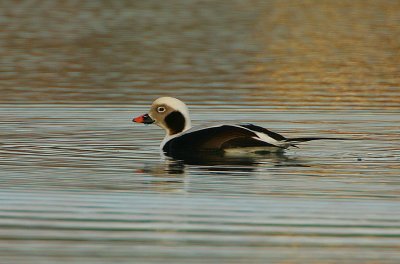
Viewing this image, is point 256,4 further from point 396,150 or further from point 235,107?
point 396,150

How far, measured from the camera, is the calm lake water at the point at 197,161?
31.4 ft

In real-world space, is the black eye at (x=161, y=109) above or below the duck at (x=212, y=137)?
above

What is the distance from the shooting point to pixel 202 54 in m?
33.8

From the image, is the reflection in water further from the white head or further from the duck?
the white head

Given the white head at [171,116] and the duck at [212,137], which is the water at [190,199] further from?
the white head at [171,116]

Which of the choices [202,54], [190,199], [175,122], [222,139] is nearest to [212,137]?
[222,139]

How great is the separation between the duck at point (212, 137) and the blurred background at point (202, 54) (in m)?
4.92

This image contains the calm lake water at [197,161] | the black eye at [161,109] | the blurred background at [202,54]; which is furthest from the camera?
the blurred background at [202,54]

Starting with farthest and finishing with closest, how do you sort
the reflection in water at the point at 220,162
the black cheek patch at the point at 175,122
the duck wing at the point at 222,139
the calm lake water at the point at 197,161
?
the black cheek patch at the point at 175,122
the duck wing at the point at 222,139
the reflection in water at the point at 220,162
the calm lake water at the point at 197,161

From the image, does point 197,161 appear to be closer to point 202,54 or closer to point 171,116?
point 171,116

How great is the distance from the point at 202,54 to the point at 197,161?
1939 centimetres

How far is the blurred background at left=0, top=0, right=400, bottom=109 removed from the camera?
22641 millimetres

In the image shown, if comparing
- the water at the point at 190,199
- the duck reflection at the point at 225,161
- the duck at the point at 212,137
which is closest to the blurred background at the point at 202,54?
the water at the point at 190,199

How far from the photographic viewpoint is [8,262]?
28.8ft
